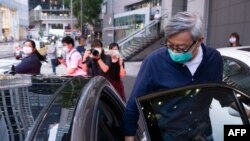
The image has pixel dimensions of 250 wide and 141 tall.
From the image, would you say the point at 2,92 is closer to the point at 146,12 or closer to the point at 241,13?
the point at 241,13

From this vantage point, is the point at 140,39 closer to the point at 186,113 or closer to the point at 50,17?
the point at 186,113

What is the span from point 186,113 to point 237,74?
2671 millimetres

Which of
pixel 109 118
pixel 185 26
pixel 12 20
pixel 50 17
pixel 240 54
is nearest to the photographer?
pixel 185 26

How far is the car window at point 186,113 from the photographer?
207 centimetres

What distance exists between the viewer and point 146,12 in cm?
3253

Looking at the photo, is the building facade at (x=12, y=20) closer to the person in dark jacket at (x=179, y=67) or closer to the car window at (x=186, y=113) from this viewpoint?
the person in dark jacket at (x=179, y=67)

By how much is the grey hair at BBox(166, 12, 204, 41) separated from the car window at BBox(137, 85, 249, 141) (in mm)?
356

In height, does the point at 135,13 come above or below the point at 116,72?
above

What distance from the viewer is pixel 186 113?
6.91 feet

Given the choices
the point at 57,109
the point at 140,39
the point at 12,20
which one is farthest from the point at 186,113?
the point at 12,20

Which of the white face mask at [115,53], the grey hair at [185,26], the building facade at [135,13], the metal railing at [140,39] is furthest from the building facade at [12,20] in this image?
the grey hair at [185,26]

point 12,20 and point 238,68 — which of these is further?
point 12,20

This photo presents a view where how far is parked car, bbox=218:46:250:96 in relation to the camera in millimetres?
4388

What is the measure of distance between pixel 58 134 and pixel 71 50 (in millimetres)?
6167
